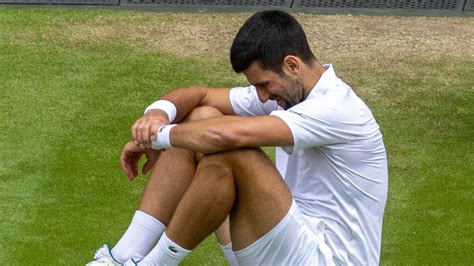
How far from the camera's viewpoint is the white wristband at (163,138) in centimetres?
565

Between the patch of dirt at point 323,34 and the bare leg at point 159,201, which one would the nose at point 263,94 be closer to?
the bare leg at point 159,201

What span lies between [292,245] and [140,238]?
2.53 feet

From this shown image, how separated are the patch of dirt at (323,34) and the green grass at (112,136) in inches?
5.3

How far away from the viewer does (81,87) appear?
9039 mm

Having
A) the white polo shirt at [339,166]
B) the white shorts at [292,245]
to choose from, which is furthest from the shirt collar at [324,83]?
the white shorts at [292,245]

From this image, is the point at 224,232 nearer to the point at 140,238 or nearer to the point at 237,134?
the point at 140,238

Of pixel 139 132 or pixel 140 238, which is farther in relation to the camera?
pixel 140 238

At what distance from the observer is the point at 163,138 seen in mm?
5660

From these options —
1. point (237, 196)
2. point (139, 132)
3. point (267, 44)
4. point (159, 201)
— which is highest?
point (267, 44)

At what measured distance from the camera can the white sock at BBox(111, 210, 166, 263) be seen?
5871mm

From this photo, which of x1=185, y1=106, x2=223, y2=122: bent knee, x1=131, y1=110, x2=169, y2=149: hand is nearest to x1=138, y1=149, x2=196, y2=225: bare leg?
x1=131, y1=110, x2=169, y2=149: hand

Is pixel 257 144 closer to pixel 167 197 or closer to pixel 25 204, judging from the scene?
pixel 167 197

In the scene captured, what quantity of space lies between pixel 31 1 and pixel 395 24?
3.22 metres

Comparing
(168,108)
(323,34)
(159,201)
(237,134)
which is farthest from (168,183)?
(323,34)
